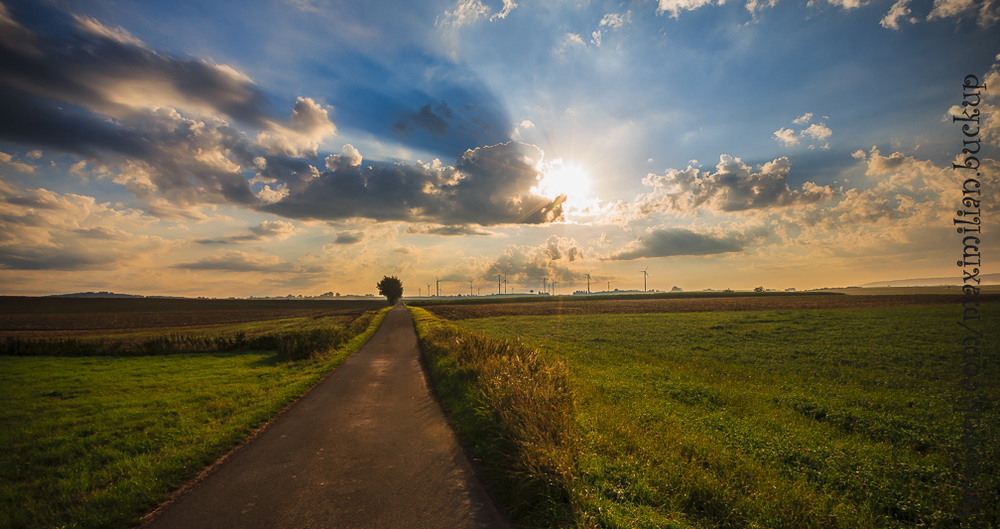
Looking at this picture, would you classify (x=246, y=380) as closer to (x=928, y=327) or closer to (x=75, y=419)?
(x=75, y=419)

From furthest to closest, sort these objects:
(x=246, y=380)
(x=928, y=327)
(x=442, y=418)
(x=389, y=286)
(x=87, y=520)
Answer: (x=389, y=286), (x=928, y=327), (x=246, y=380), (x=442, y=418), (x=87, y=520)

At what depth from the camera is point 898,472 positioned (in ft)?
24.5

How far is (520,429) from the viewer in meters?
7.11

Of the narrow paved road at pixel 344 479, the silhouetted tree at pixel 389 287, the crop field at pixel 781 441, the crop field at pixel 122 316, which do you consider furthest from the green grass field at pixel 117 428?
the silhouetted tree at pixel 389 287

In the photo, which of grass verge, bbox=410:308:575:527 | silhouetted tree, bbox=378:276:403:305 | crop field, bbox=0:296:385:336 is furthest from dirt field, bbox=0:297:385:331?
grass verge, bbox=410:308:575:527

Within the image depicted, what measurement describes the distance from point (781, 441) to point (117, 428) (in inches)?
644

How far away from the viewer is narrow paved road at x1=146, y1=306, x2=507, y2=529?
5441 millimetres

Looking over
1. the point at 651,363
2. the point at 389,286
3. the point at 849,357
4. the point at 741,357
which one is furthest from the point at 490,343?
the point at 389,286

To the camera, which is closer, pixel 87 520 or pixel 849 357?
pixel 87 520

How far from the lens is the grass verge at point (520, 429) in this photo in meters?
5.61

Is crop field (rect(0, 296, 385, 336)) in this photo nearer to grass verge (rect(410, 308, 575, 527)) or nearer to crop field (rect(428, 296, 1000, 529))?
grass verge (rect(410, 308, 575, 527))

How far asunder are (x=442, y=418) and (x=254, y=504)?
5033mm

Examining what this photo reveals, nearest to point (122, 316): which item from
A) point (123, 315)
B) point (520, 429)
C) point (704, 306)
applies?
point (123, 315)

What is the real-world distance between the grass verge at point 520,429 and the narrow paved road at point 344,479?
0.43 metres
